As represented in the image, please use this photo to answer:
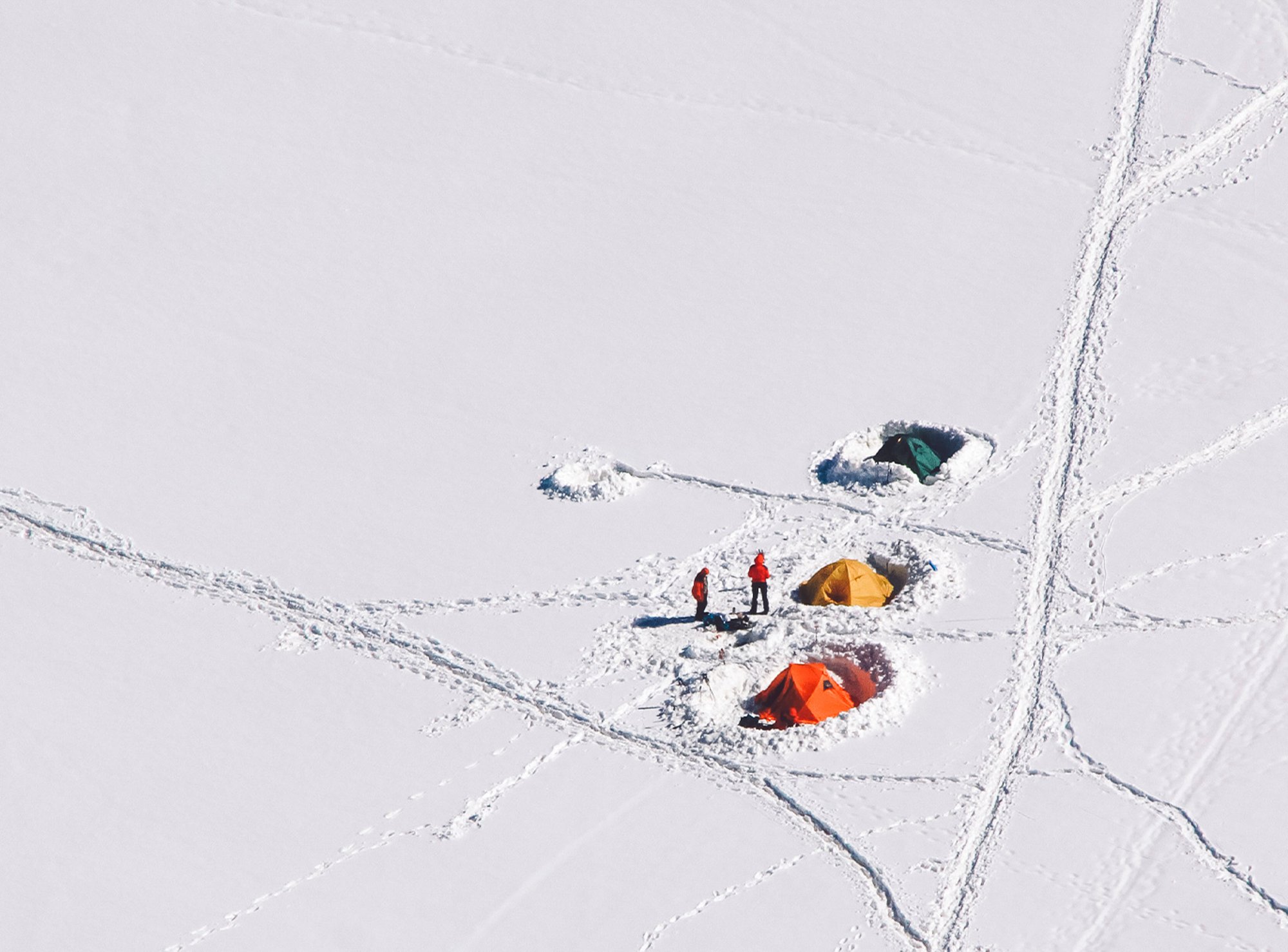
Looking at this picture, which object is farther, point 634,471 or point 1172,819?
point 634,471

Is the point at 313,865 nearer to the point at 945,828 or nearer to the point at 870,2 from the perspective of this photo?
the point at 945,828

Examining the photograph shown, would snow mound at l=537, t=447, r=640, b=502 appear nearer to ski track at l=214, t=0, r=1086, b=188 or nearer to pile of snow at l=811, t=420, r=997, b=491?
pile of snow at l=811, t=420, r=997, b=491

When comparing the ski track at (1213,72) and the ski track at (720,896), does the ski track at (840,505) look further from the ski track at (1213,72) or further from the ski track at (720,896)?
the ski track at (1213,72)

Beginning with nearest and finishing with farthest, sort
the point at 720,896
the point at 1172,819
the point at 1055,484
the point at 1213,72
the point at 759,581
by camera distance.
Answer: the point at 720,896 → the point at 1172,819 → the point at 759,581 → the point at 1055,484 → the point at 1213,72

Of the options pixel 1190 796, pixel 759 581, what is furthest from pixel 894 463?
pixel 1190 796

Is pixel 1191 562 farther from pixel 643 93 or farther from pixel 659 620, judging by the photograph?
pixel 643 93

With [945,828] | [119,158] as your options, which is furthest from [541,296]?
[945,828]

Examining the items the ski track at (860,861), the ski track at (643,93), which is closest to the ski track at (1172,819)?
the ski track at (860,861)
